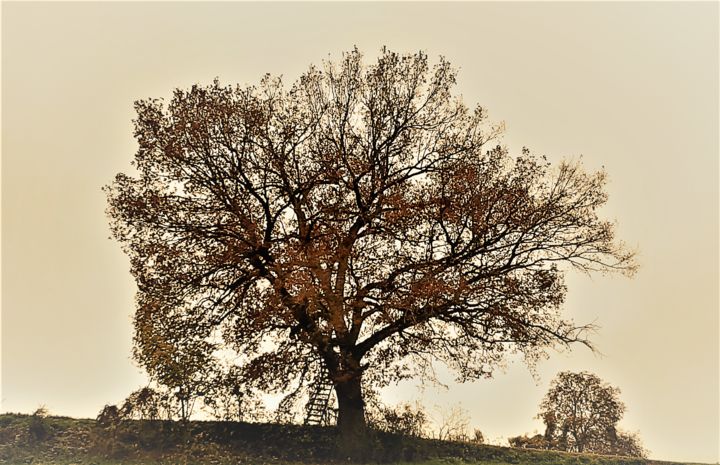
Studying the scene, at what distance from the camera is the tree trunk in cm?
2209

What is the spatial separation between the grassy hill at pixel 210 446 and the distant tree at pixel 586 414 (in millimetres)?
7092

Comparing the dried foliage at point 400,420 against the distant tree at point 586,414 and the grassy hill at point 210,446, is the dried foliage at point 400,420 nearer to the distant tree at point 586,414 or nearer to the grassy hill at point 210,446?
the grassy hill at point 210,446

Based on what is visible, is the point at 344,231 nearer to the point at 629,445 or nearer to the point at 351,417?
the point at 351,417

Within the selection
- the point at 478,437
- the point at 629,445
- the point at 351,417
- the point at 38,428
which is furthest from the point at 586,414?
the point at 38,428

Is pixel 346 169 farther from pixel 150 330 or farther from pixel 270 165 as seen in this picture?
pixel 150 330

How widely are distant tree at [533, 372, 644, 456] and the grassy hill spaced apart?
709cm

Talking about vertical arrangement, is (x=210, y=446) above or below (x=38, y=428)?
below

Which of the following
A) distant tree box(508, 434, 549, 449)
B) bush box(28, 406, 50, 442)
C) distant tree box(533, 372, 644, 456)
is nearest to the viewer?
bush box(28, 406, 50, 442)

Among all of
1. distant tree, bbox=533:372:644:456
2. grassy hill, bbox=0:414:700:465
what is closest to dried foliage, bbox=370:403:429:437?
grassy hill, bbox=0:414:700:465

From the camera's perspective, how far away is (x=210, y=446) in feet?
72.5

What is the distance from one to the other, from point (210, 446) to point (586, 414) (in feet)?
62.7

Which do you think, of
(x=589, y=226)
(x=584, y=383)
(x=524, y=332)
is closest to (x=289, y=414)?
(x=524, y=332)

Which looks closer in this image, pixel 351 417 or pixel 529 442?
pixel 351 417

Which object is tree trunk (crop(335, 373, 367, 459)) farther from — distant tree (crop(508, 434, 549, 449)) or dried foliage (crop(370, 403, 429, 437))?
distant tree (crop(508, 434, 549, 449))
